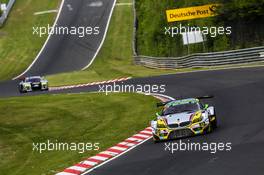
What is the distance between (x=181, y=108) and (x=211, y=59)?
25.9 meters

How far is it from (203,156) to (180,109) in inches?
181

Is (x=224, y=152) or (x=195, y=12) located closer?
(x=224, y=152)

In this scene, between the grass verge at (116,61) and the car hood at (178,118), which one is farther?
the grass verge at (116,61)

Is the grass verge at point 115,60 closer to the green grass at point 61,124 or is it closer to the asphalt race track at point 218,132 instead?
the asphalt race track at point 218,132

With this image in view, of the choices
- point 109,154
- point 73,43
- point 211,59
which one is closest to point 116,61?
point 73,43

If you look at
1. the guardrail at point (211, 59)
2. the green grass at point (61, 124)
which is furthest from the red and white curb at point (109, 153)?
the guardrail at point (211, 59)

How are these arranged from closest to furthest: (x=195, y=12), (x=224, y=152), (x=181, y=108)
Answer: (x=224, y=152)
(x=181, y=108)
(x=195, y=12)

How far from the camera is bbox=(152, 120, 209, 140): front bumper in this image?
2136 centimetres

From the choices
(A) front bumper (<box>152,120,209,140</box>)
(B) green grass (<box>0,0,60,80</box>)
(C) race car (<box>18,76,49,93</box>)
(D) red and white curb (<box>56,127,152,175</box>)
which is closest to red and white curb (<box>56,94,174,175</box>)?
(D) red and white curb (<box>56,127,152,175</box>)

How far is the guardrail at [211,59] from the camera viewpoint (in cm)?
4534

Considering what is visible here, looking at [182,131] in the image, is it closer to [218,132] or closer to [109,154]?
[218,132]

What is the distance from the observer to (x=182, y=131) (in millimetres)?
21391

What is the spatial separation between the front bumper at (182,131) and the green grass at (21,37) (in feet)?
134

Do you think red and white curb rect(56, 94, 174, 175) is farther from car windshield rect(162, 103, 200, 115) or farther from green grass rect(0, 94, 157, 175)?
car windshield rect(162, 103, 200, 115)
